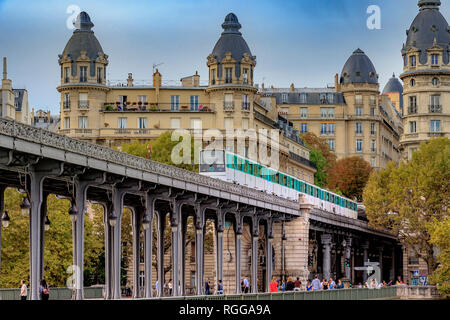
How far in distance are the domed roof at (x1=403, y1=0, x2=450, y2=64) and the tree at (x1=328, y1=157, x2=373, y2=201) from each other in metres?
24.1

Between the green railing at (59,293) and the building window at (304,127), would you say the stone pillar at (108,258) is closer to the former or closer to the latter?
the green railing at (59,293)

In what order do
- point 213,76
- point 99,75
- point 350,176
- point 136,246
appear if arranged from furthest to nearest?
point 350,176 < point 213,76 < point 99,75 < point 136,246

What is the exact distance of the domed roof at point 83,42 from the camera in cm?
13212

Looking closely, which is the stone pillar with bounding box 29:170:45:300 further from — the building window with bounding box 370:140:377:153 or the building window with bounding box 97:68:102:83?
the building window with bounding box 370:140:377:153

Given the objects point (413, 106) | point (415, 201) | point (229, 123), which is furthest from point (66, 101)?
point (413, 106)

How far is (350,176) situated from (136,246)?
100527 millimetres

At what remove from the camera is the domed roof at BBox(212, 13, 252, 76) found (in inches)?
5285

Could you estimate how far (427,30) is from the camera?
14988 centimetres

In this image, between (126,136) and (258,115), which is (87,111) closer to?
(126,136)

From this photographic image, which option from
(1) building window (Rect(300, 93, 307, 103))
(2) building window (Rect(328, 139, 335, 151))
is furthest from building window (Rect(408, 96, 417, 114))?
(1) building window (Rect(300, 93, 307, 103))

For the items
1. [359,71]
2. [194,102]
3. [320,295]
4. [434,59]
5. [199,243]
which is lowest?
[320,295]

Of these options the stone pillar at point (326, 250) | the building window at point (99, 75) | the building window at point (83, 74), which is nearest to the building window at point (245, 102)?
the building window at point (99, 75)

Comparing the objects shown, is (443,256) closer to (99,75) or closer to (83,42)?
(99,75)
